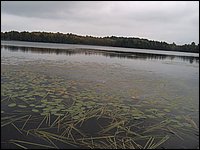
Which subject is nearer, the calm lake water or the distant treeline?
the calm lake water

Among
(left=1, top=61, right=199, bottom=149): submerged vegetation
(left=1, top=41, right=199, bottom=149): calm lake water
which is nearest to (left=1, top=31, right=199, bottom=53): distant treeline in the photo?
(left=1, top=41, right=199, bottom=149): calm lake water

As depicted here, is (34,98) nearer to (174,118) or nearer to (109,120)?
(109,120)

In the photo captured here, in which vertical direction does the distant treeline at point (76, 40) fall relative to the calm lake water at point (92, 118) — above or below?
above

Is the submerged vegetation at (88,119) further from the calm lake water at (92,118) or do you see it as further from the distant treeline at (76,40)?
the distant treeline at (76,40)

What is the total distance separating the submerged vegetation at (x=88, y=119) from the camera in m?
3.91

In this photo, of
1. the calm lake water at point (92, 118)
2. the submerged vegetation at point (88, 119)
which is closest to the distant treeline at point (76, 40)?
the calm lake water at point (92, 118)

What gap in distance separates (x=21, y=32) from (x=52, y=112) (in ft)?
227

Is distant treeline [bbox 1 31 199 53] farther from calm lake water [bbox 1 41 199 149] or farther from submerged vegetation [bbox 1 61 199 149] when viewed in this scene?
submerged vegetation [bbox 1 61 199 149]

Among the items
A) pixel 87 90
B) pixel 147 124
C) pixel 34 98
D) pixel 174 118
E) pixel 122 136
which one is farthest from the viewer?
pixel 87 90

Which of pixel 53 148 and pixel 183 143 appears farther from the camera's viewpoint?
pixel 183 143

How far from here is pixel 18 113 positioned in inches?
195

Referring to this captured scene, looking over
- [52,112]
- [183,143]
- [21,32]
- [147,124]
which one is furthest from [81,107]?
[21,32]

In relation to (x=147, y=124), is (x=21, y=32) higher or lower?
higher

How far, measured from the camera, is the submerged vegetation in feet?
12.8
